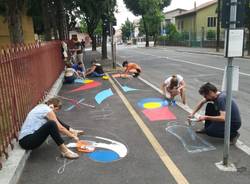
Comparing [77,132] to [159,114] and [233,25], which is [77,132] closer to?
[159,114]

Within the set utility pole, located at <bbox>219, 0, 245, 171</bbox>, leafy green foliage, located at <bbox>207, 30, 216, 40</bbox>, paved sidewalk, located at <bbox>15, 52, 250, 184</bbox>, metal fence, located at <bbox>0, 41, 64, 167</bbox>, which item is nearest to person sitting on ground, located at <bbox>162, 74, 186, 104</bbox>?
paved sidewalk, located at <bbox>15, 52, 250, 184</bbox>

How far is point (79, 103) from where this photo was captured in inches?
390

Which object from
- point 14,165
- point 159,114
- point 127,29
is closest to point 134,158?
point 14,165

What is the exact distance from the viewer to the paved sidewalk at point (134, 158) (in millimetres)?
4613

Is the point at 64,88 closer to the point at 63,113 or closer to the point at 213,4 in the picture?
the point at 63,113

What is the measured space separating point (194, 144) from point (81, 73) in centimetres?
1073

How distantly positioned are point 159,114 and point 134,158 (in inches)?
113

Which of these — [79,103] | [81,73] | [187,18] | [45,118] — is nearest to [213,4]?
[187,18]

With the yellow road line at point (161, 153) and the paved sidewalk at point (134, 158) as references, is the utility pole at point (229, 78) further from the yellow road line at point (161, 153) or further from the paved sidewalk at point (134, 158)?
the yellow road line at point (161, 153)

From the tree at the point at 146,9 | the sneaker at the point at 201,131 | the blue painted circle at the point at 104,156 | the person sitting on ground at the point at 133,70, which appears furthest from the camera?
the tree at the point at 146,9

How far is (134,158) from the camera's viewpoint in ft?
17.4

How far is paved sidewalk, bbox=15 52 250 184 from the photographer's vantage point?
4613mm

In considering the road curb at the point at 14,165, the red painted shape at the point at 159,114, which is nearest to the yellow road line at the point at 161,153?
the red painted shape at the point at 159,114

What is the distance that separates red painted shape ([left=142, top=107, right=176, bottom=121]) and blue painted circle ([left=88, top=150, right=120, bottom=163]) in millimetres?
2232
